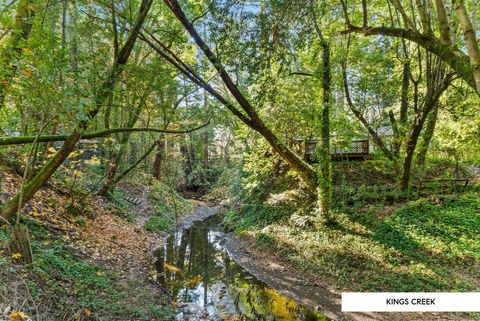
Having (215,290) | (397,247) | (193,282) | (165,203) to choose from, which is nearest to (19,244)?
(193,282)

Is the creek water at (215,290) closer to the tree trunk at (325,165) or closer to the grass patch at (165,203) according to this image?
the tree trunk at (325,165)

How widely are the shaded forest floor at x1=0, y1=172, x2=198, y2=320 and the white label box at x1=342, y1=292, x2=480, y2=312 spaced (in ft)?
13.4

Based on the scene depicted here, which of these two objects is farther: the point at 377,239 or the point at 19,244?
the point at 377,239

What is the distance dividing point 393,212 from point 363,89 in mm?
4788

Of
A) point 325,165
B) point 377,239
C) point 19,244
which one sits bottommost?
point 377,239

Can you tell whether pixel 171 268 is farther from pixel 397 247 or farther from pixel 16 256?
pixel 397 247

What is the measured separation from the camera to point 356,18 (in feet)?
35.4

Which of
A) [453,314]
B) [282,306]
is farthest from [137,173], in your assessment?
[453,314]

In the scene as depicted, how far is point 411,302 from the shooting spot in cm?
641

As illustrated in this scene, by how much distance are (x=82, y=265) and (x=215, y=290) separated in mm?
3309

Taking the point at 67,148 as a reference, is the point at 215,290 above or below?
below

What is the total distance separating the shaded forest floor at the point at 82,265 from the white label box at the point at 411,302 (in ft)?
13.4

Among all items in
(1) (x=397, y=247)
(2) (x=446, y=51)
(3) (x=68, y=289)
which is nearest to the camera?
(2) (x=446, y=51)

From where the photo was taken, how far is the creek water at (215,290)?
20.7ft
